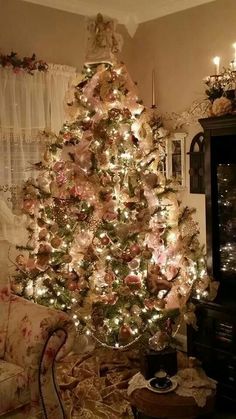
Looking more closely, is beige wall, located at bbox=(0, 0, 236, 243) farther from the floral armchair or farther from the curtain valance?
the floral armchair

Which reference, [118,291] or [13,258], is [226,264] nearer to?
[118,291]

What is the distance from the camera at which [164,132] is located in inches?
168

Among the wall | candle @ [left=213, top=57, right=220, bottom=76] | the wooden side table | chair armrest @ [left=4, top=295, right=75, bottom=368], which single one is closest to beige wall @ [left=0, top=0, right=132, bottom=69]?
the wall

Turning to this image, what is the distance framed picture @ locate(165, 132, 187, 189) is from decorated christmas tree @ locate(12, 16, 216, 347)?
0.78 metres

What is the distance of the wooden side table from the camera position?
95.0 inches

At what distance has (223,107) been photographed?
3.22 metres

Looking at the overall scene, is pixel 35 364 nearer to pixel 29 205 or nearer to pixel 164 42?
pixel 29 205

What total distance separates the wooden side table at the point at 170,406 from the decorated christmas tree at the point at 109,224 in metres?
0.73

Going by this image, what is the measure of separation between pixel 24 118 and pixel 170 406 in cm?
251

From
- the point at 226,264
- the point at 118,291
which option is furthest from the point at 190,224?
the point at 118,291

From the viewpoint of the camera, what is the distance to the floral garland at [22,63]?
3680 millimetres

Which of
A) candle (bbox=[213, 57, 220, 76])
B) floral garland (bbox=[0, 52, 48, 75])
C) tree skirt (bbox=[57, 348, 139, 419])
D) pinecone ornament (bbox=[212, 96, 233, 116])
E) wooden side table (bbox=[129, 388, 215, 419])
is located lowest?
tree skirt (bbox=[57, 348, 139, 419])

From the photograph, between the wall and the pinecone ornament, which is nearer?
the pinecone ornament

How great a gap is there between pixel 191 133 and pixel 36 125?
1.34 metres
